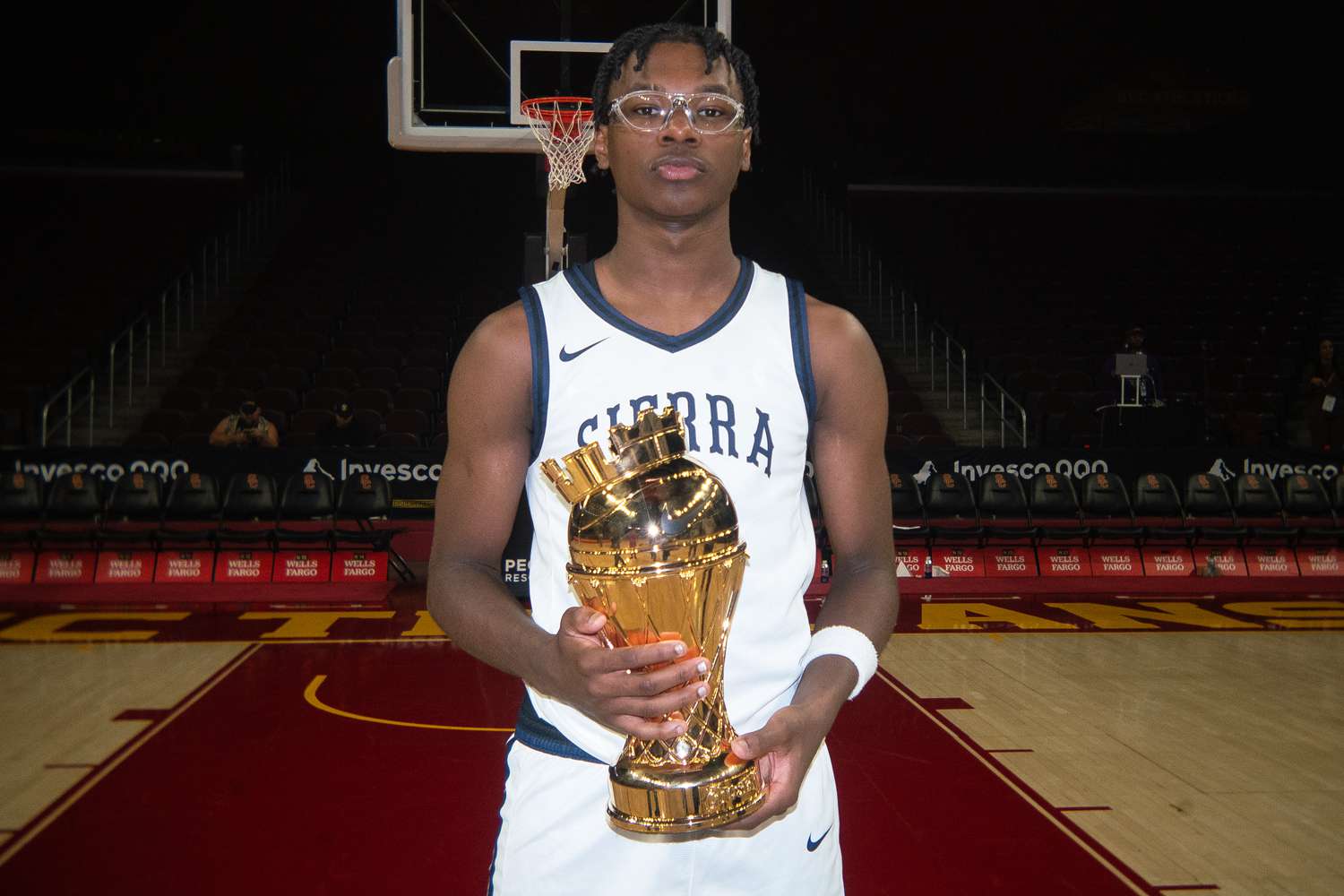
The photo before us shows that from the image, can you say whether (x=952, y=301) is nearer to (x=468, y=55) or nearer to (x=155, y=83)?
(x=468, y=55)

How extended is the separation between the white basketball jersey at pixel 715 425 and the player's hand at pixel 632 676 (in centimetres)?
34

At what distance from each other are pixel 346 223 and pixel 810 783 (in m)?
19.2

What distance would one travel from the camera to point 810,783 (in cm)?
158

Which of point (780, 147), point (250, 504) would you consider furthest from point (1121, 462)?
point (780, 147)

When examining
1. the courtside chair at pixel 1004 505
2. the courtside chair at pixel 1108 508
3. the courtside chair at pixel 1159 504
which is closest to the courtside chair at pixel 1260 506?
the courtside chair at pixel 1159 504

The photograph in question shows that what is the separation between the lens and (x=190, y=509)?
956cm

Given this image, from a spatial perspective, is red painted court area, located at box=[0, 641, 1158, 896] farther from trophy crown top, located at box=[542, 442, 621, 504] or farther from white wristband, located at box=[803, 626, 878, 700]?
trophy crown top, located at box=[542, 442, 621, 504]

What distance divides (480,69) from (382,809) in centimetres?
568

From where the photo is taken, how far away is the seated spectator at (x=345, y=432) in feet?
35.5

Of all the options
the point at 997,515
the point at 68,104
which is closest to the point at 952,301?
the point at 997,515

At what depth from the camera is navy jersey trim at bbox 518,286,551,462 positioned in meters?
1.50

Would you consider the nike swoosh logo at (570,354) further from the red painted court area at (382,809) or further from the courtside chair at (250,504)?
the courtside chair at (250,504)

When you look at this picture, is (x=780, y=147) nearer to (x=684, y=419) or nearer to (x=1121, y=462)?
(x=1121, y=462)

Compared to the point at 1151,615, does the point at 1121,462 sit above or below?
above
